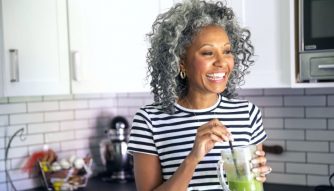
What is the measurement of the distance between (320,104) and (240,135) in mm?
855

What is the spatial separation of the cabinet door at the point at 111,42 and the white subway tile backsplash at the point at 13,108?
15.3 inches

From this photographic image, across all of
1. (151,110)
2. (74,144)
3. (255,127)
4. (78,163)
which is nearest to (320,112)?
(255,127)

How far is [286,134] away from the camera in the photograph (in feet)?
7.24

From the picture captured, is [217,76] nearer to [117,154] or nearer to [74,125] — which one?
[117,154]

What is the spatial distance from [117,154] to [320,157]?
110 cm

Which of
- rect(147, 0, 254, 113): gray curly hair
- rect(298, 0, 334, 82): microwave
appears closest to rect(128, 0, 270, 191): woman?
rect(147, 0, 254, 113): gray curly hair

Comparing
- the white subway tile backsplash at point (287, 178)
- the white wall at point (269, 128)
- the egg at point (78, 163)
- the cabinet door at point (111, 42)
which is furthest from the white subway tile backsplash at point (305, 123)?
the egg at point (78, 163)

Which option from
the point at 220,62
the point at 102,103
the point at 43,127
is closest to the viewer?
the point at 220,62

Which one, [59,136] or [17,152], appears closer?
[17,152]

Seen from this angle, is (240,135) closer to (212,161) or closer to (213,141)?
(212,161)

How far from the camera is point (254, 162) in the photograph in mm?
1188

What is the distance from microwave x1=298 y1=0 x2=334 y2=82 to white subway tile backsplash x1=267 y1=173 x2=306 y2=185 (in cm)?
64

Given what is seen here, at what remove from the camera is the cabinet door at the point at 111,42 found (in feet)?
6.98

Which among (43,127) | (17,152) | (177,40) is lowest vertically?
(17,152)
